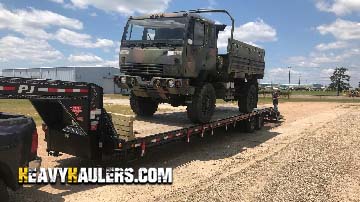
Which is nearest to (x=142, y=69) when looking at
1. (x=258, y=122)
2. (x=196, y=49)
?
(x=196, y=49)

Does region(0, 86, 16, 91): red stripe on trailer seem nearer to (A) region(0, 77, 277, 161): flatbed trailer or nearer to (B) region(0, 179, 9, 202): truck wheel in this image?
(A) region(0, 77, 277, 161): flatbed trailer

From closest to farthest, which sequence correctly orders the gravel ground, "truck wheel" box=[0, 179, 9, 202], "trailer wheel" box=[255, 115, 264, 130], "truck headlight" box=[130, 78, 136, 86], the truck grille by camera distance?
"truck wheel" box=[0, 179, 9, 202]
the gravel ground
the truck grille
"truck headlight" box=[130, 78, 136, 86]
"trailer wheel" box=[255, 115, 264, 130]

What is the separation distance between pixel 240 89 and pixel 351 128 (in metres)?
5.38

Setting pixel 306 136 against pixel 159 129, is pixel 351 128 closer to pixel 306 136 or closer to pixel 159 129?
pixel 306 136

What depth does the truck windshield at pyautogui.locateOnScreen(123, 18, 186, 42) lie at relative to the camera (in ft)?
→ 33.1

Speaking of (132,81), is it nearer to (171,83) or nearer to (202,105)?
(171,83)

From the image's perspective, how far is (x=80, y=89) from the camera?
7.27m

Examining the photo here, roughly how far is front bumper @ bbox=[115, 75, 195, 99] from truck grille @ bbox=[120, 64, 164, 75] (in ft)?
0.62

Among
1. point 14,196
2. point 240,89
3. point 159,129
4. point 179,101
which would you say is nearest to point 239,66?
point 240,89

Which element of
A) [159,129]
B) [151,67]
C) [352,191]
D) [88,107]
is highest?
[151,67]

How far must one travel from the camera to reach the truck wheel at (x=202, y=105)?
1043 centimetres

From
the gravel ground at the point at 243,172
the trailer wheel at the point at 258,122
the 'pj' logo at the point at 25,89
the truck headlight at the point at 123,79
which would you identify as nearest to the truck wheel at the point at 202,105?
the gravel ground at the point at 243,172

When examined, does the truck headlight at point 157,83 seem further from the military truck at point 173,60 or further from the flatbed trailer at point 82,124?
the flatbed trailer at point 82,124

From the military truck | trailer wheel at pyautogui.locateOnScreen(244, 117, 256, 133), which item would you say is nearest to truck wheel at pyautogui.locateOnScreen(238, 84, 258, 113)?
trailer wheel at pyautogui.locateOnScreen(244, 117, 256, 133)
